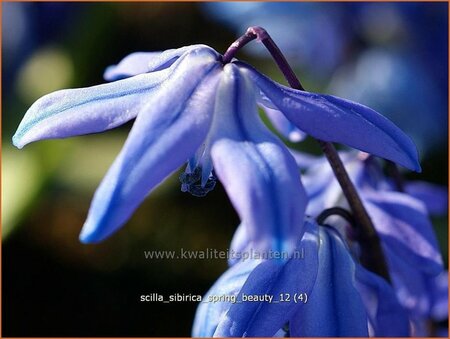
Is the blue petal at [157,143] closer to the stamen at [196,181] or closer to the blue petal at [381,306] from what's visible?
the stamen at [196,181]

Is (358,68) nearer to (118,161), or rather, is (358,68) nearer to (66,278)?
(66,278)

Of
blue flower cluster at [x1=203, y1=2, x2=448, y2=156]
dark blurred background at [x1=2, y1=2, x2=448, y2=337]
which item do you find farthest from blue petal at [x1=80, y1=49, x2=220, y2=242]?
blue flower cluster at [x1=203, y1=2, x2=448, y2=156]

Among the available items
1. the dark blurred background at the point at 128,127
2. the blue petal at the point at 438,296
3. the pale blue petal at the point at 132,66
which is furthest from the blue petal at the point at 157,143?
the dark blurred background at the point at 128,127

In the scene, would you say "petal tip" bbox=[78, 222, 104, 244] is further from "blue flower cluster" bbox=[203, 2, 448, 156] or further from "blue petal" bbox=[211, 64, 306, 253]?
"blue flower cluster" bbox=[203, 2, 448, 156]

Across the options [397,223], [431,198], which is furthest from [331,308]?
[431,198]

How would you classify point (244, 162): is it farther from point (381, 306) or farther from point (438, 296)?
point (438, 296)

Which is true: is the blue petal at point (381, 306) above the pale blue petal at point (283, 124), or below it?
below

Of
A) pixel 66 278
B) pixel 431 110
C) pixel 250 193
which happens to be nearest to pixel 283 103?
pixel 250 193
